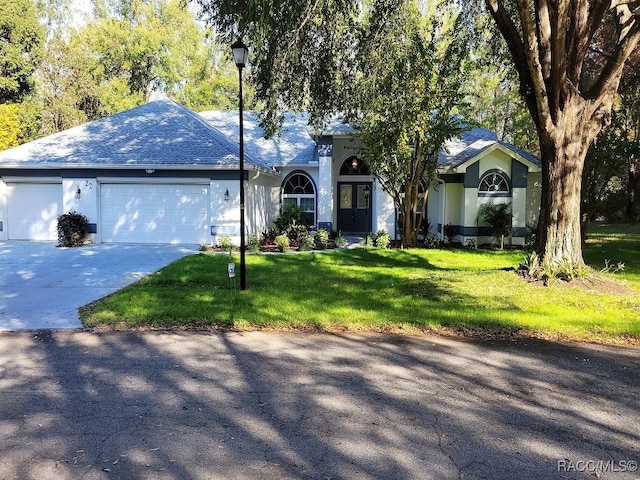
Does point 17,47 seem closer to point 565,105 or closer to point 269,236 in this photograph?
point 269,236

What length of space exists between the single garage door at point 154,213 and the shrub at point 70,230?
0.83 metres

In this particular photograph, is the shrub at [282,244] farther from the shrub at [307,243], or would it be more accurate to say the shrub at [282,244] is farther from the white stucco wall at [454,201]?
the white stucco wall at [454,201]

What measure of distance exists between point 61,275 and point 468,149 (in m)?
14.9

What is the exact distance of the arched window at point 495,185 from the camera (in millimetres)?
17469

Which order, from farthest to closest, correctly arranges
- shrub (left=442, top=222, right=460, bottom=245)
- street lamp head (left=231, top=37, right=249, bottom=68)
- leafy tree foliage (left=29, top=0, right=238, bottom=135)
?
leafy tree foliage (left=29, top=0, right=238, bottom=135), shrub (left=442, top=222, right=460, bottom=245), street lamp head (left=231, top=37, right=249, bottom=68)

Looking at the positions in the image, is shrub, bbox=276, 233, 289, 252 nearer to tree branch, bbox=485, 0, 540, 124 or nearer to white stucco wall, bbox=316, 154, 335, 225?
white stucco wall, bbox=316, 154, 335, 225

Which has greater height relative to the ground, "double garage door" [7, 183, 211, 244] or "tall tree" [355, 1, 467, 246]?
"tall tree" [355, 1, 467, 246]

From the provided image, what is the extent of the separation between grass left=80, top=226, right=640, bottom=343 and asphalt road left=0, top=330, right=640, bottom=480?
65 centimetres

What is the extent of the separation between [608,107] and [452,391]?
22.7 feet

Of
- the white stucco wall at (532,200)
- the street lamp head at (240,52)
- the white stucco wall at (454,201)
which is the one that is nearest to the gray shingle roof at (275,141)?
the white stucco wall at (454,201)

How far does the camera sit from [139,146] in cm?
1725

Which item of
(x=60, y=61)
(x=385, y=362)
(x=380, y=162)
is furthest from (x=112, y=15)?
(x=385, y=362)

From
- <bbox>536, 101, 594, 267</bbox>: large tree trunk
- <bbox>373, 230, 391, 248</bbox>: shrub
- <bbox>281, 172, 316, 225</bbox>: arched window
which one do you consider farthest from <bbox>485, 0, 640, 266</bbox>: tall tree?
<bbox>281, 172, 316, 225</bbox>: arched window

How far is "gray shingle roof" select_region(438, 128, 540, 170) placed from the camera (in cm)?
1759
